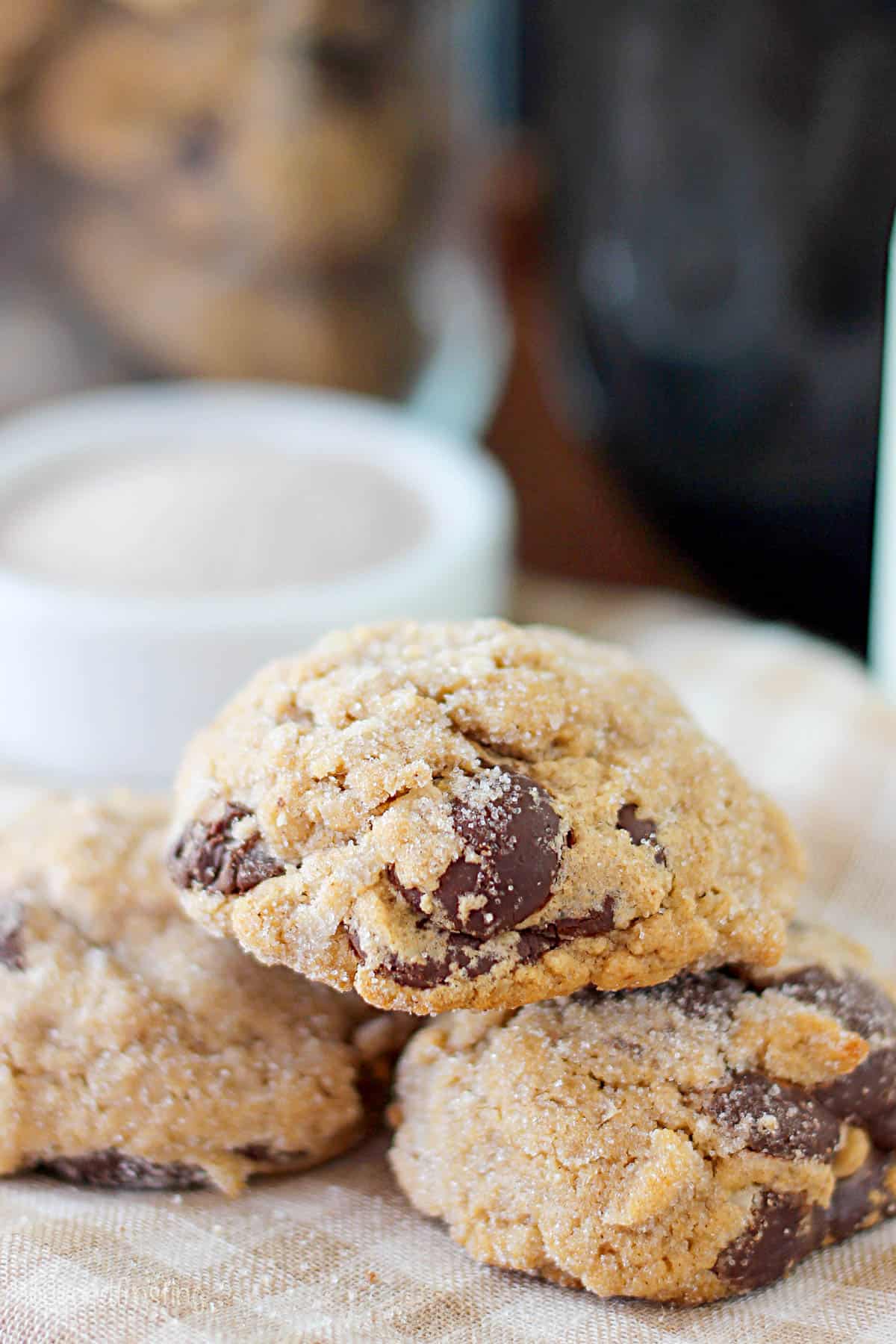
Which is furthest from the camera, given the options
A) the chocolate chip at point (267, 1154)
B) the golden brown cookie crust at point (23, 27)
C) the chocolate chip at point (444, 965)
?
the golden brown cookie crust at point (23, 27)

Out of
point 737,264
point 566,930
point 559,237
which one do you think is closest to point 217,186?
point 559,237

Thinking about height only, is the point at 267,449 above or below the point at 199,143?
below

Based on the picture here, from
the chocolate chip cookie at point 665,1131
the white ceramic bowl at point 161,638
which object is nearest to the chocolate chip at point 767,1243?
the chocolate chip cookie at point 665,1131

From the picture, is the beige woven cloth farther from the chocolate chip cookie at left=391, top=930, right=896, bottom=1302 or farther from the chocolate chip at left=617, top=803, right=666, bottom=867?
the chocolate chip at left=617, top=803, right=666, bottom=867

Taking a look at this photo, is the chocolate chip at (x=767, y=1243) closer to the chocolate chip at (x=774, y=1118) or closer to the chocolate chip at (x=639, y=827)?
the chocolate chip at (x=774, y=1118)

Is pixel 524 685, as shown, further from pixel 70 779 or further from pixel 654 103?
pixel 654 103

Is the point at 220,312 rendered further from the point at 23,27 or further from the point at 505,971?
the point at 505,971

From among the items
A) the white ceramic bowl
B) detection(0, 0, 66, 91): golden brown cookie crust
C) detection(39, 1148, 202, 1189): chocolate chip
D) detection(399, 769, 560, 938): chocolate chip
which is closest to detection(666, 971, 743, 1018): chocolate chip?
detection(399, 769, 560, 938): chocolate chip
